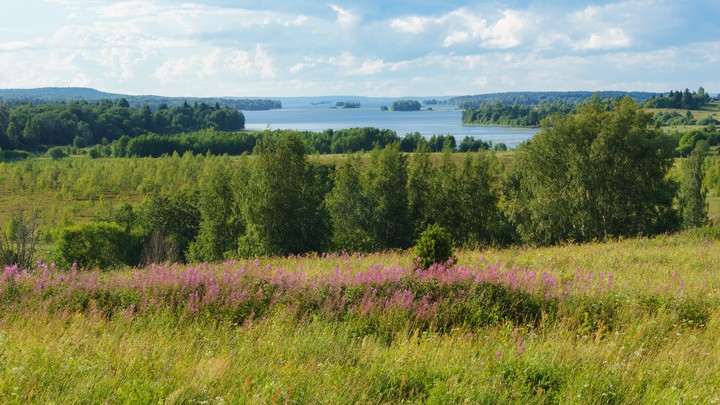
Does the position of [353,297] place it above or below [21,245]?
above

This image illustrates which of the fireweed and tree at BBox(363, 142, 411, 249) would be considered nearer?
the fireweed

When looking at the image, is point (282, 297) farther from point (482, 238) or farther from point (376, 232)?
point (482, 238)

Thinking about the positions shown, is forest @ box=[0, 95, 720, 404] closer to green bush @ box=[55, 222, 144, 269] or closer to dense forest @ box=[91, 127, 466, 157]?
green bush @ box=[55, 222, 144, 269]

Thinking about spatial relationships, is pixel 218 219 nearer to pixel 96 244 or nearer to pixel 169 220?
pixel 169 220

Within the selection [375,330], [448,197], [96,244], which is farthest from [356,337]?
[96,244]

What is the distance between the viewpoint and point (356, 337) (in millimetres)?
7504

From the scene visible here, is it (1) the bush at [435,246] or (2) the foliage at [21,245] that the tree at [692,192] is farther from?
(2) the foliage at [21,245]

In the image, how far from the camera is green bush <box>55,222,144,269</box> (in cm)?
4725

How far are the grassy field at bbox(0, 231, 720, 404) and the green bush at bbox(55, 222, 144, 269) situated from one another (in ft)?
133

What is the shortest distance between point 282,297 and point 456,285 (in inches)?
113

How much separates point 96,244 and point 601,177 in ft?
132

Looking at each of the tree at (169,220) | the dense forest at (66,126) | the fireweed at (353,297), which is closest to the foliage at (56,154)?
the dense forest at (66,126)

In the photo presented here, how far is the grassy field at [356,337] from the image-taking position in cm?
524

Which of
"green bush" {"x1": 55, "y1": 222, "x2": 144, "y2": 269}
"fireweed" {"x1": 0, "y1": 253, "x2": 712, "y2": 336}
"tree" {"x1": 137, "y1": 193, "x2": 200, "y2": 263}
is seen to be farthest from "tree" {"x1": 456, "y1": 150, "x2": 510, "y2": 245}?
"fireweed" {"x1": 0, "y1": 253, "x2": 712, "y2": 336}
